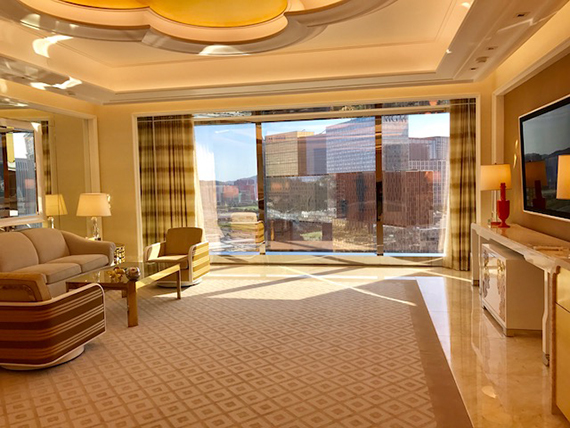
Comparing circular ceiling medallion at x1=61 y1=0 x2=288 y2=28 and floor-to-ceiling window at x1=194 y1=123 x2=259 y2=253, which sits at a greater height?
circular ceiling medallion at x1=61 y1=0 x2=288 y2=28

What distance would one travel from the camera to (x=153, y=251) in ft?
22.2

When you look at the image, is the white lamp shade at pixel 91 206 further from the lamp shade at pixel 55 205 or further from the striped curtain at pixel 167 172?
the striped curtain at pixel 167 172

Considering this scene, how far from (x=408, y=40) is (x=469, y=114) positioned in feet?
5.98

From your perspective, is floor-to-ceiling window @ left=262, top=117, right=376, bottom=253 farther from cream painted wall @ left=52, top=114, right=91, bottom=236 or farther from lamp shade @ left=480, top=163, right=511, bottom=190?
cream painted wall @ left=52, top=114, right=91, bottom=236

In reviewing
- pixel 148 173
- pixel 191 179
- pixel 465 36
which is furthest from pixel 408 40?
pixel 148 173

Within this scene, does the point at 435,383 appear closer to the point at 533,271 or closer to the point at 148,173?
the point at 533,271

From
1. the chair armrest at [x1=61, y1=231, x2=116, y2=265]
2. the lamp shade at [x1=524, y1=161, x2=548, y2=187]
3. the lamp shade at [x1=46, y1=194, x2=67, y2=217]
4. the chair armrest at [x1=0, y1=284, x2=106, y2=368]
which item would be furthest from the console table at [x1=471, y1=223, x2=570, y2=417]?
the lamp shade at [x1=46, y1=194, x2=67, y2=217]

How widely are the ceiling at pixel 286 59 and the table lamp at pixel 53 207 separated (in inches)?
67.6

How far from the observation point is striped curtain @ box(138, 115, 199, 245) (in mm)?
8391

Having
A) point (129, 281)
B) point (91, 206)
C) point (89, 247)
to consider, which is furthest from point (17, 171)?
point (129, 281)

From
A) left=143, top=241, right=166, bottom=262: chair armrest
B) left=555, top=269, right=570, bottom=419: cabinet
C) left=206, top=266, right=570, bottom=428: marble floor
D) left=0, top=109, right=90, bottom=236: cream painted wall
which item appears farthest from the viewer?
left=0, top=109, right=90, bottom=236: cream painted wall

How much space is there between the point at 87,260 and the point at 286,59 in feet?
13.0

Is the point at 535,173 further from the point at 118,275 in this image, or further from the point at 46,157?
the point at 46,157

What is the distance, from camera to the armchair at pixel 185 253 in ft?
21.4
